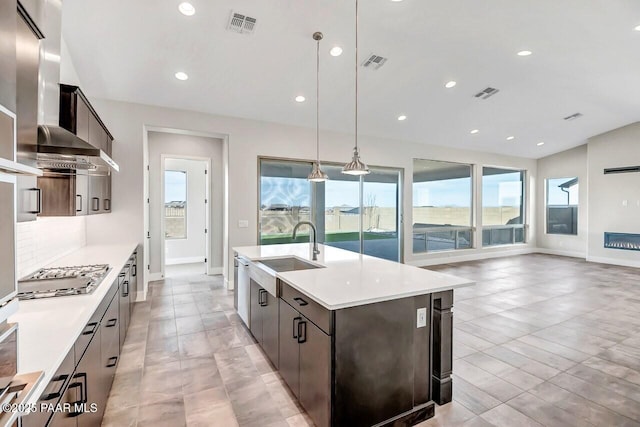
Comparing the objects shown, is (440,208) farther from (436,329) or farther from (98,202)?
(98,202)

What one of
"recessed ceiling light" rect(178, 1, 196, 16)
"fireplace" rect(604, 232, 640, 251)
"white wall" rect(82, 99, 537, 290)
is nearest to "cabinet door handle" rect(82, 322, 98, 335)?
"recessed ceiling light" rect(178, 1, 196, 16)

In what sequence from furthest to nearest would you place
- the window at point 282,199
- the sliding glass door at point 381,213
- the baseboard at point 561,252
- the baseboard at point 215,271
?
the baseboard at point 561,252 < the sliding glass door at point 381,213 < the baseboard at point 215,271 < the window at point 282,199

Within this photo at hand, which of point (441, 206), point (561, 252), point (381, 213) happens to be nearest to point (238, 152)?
point (381, 213)

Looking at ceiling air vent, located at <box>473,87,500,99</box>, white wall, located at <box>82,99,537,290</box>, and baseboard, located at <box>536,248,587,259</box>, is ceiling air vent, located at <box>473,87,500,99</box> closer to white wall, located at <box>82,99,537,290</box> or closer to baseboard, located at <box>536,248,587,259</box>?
white wall, located at <box>82,99,537,290</box>

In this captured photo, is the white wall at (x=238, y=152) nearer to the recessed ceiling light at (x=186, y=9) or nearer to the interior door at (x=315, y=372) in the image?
the recessed ceiling light at (x=186, y=9)

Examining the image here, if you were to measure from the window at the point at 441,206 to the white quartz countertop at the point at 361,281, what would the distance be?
5.10 m

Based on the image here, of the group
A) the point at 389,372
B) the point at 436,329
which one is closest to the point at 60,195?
the point at 389,372

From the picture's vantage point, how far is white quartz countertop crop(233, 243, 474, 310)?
184 cm

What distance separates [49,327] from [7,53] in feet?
3.88

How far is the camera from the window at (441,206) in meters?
7.69

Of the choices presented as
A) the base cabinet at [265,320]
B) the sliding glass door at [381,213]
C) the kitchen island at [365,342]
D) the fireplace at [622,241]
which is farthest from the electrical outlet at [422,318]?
the fireplace at [622,241]

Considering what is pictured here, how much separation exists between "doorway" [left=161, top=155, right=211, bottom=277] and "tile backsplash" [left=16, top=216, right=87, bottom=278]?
3651 millimetres

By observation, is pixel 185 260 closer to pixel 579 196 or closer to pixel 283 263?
pixel 283 263

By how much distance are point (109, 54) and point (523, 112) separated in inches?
290
